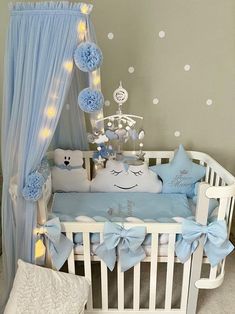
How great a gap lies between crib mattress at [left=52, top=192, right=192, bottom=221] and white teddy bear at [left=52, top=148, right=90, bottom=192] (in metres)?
0.06

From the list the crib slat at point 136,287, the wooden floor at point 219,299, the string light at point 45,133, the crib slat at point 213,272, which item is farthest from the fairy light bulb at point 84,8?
the wooden floor at point 219,299

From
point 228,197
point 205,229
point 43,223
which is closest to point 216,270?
point 205,229

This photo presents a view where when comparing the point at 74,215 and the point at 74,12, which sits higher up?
the point at 74,12

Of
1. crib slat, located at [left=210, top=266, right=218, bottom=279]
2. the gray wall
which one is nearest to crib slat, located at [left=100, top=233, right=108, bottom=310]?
crib slat, located at [left=210, top=266, right=218, bottom=279]

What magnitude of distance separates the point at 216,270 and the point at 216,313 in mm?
328

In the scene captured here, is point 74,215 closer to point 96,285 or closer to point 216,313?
point 96,285

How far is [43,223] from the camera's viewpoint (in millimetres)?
1504

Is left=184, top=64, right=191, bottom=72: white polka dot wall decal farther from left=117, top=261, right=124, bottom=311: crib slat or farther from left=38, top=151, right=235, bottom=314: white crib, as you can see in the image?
left=117, top=261, right=124, bottom=311: crib slat

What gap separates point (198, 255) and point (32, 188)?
2.91 ft

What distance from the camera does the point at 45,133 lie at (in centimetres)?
139

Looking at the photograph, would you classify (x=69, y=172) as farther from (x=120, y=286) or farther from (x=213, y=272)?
(x=213, y=272)

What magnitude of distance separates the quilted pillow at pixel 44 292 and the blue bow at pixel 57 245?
67 mm

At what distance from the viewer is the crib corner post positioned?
4.64 ft

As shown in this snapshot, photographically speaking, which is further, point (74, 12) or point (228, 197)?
point (228, 197)
